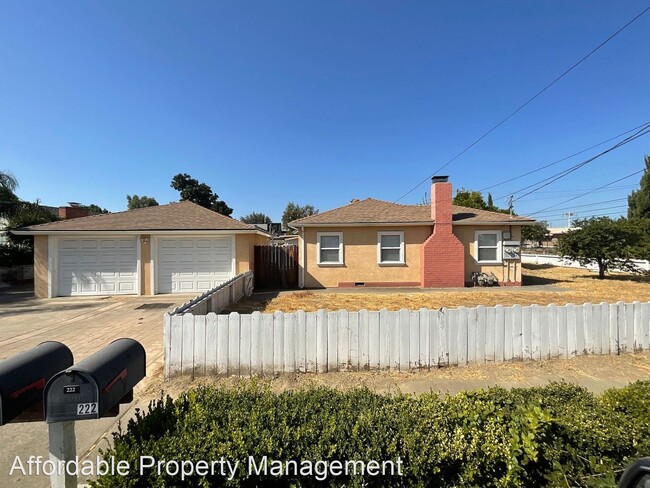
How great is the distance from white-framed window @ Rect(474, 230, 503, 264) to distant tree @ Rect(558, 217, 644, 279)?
5324 millimetres

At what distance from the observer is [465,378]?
416 centimetres

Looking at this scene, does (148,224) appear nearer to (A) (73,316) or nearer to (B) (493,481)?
(A) (73,316)

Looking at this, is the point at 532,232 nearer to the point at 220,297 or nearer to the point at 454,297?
the point at 454,297

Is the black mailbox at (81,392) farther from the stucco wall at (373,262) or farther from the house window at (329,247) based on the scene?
the house window at (329,247)

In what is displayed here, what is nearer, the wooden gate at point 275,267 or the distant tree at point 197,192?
the wooden gate at point 275,267

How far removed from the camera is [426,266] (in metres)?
12.4

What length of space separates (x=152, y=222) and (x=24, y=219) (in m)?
10.4

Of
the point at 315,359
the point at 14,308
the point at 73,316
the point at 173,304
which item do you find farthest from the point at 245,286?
the point at 14,308

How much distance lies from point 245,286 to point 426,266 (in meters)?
7.55

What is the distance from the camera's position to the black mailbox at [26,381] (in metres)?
1.66

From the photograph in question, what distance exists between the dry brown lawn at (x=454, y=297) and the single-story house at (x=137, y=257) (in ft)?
8.80

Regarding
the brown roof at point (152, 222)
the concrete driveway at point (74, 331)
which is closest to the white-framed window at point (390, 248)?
the brown roof at point (152, 222)

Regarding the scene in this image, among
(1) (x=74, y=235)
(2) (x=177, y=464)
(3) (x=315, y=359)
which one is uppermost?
(1) (x=74, y=235)

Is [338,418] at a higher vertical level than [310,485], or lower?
higher
